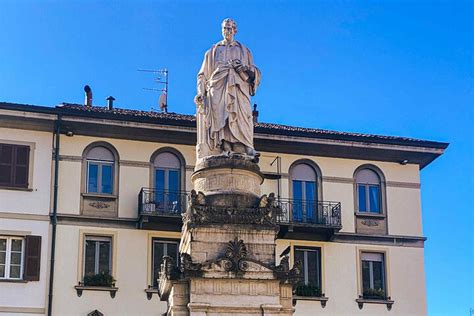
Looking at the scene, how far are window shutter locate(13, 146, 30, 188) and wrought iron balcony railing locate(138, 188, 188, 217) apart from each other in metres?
4.15

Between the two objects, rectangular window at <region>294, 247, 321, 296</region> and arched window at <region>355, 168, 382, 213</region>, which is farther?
arched window at <region>355, 168, 382, 213</region>

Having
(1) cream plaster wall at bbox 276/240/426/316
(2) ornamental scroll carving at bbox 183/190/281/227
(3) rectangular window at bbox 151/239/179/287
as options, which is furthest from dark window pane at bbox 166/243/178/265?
(2) ornamental scroll carving at bbox 183/190/281/227

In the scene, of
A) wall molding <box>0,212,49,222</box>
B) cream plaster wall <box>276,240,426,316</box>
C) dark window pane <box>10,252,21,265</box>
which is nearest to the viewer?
dark window pane <box>10,252,21,265</box>

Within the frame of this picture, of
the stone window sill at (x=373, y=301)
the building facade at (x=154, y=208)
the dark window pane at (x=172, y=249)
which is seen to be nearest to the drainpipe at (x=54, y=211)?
the building facade at (x=154, y=208)

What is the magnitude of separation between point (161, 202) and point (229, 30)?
15938 millimetres

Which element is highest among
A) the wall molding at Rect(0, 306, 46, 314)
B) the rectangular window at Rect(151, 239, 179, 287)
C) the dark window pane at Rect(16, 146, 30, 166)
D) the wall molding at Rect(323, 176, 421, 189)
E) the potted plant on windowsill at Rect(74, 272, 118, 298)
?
the dark window pane at Rect(16, 146, 30, 166)

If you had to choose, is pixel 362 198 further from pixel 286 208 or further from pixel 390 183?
pixel 286 208

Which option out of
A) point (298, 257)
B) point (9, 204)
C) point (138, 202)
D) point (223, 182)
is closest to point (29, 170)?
point (9, 204)

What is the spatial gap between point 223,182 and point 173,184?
56.6ft

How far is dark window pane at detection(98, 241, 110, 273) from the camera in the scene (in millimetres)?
33344

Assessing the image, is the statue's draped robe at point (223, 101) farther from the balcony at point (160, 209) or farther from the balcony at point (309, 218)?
the balcony at point (309, 218)

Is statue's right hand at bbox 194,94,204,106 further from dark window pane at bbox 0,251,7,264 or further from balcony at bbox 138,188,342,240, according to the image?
dark window pane at bbox 0,251,7,264

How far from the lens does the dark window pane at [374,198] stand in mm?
36844

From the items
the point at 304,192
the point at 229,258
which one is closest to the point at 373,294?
the point at 304,192
